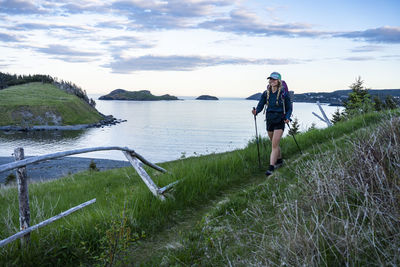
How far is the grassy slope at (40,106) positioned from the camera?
9781 centimetres

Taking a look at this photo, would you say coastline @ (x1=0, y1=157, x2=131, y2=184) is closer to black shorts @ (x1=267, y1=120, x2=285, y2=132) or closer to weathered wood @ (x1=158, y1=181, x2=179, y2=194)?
black shorts @ (x1=267, y1=120, x2=285, y2=132)

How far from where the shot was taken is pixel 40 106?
336ft

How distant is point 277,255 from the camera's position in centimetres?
305

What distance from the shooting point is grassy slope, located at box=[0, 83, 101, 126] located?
97812 millimetres

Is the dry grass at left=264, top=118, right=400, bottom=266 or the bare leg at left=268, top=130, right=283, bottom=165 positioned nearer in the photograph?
the dry grass at left=264, top=118, right=400, bottom=266

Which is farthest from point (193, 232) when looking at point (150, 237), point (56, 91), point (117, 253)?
point (56, 91)

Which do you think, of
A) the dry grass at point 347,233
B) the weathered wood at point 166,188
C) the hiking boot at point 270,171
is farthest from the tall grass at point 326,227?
the hiking boot at point 270,171

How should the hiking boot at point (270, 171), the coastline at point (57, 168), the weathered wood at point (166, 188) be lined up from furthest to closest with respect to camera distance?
the coastline at point (57, 168) < the hiking boot at point (270, 171) < the weathered wood at point (166, 188)

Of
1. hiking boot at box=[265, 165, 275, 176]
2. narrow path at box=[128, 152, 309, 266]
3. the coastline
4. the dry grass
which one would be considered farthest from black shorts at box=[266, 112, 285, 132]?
the coastline

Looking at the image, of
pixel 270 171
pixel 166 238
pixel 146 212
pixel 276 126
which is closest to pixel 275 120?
pixel 276 126

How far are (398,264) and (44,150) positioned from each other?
6779cm

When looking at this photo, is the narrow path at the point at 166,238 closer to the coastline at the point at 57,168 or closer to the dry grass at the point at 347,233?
the dry grass at the point at 347,233

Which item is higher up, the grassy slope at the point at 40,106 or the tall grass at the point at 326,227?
the grassy slope at the point at 40,106

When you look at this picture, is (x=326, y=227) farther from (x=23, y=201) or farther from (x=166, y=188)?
(x=23, y=201)
